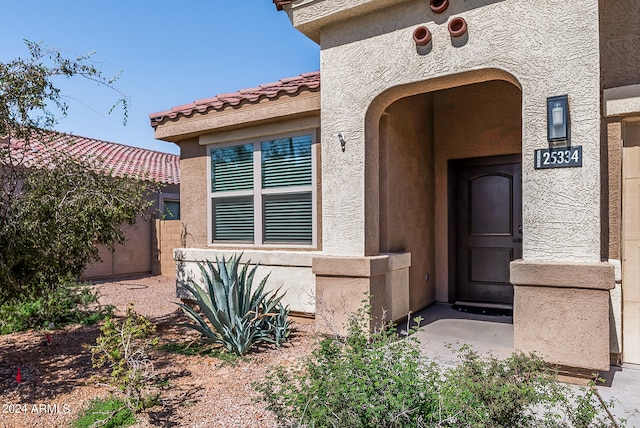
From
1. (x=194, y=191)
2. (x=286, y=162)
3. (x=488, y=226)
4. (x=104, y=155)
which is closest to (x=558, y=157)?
(x=488, y=226)

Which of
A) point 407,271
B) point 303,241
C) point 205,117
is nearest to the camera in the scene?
point 407,271

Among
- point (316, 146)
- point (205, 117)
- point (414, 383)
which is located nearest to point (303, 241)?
point (316, 146)

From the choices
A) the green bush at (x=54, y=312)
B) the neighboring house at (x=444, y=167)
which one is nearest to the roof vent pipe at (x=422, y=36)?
the neighboring house at (x=444, y=167)

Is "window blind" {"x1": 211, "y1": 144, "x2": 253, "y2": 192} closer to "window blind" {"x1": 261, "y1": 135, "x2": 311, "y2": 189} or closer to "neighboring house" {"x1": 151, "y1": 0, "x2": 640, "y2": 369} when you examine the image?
"neighboring house" {"x1": 151, "y1": 0, "x2": 640, "y2": 369}

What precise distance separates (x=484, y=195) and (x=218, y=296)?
208 inches

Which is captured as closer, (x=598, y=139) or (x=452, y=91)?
(x=598, y=139)

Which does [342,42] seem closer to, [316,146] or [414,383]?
[316,146]

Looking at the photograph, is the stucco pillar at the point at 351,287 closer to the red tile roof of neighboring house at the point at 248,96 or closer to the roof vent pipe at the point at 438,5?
the red tile roof of neighboring house at the point at 248,96

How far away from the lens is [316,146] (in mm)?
7031

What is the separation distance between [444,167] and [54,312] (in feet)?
26.4

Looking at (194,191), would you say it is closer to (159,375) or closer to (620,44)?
(159,375)

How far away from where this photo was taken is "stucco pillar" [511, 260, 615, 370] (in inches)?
158

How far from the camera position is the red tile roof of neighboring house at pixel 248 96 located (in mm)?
6839

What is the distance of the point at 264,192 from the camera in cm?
766
